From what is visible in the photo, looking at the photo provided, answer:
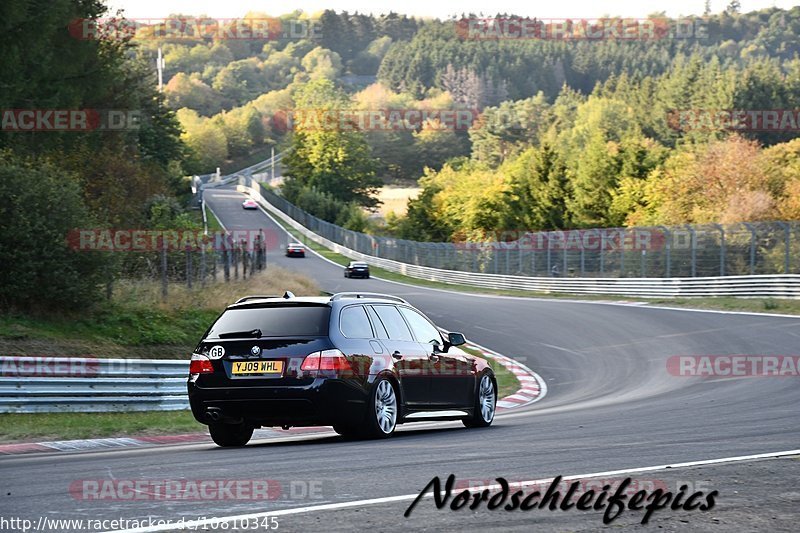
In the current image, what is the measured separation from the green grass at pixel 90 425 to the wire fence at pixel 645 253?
87.4ft

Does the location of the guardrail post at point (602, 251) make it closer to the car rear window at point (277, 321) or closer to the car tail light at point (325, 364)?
the car rear window at point (277, 321)

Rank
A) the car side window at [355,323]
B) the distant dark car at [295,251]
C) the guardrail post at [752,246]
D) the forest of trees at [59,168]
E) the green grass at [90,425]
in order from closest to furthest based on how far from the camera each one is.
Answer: the car side window at [355,323]
the green grass at [90,425]
the forest of trees at [59,168]
the guardrail post at [752,246]
the distant dark car at [295,251]

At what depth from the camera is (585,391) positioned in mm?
21781

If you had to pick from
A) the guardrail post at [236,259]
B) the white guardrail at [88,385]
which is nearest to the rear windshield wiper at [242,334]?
the white guardrail at [88,385]

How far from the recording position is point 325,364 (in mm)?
11492

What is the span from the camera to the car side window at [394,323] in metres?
12.8

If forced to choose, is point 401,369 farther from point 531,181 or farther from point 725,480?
point 531,181

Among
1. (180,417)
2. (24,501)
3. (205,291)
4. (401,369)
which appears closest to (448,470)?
(24,501)

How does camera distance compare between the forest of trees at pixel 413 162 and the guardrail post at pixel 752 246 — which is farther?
the guardrail post at pixel 752 246

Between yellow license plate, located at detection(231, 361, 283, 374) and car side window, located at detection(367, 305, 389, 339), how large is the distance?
135 cm

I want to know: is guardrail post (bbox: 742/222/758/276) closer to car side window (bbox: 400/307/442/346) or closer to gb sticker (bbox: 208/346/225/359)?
car side window (bbox: 400/307/442/346)

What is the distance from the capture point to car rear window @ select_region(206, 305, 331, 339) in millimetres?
11742

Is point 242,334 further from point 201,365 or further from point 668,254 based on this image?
point 668,254

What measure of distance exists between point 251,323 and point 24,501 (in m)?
4.72
